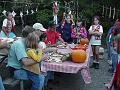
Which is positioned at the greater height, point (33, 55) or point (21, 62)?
point (33, 55)

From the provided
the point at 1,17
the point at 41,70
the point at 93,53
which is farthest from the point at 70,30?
→ the point at 1,17

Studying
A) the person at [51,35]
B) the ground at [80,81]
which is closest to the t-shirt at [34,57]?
the ground at [80,81]

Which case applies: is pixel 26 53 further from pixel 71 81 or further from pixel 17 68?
pixel 71 81

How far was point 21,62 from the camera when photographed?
604 cm

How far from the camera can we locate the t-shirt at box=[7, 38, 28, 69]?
594cm

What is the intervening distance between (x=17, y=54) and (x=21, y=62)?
16 centimetres

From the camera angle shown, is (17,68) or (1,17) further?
(1,17)

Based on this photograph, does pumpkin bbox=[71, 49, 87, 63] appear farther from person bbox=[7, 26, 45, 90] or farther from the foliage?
the foliage

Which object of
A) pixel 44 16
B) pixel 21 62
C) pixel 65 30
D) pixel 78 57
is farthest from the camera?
pixel 44 16

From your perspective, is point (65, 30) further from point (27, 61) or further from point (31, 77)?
point (27, 61)

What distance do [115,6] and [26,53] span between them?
10707 millimetres

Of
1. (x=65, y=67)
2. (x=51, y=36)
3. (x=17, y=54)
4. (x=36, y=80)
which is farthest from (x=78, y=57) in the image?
(x=51, y=36)

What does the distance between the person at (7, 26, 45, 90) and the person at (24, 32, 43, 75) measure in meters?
0.06

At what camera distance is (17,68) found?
6.15 metres
